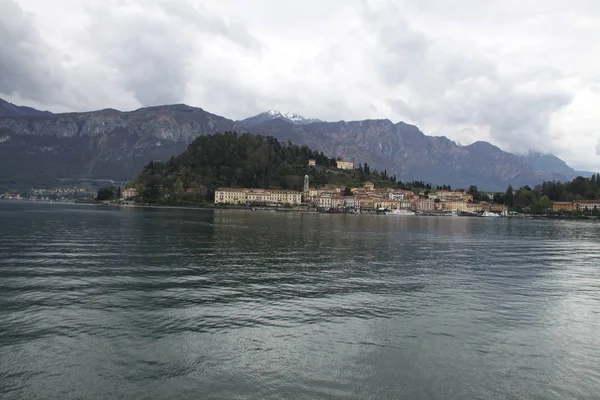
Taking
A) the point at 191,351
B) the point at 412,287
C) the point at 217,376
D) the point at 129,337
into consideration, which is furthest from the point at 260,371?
the point at 412,287

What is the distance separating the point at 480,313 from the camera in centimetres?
1980

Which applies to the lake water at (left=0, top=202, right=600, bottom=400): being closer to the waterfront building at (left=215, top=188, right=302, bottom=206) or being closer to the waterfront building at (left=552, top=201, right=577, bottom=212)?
the waterfront building at (left=215, top=188, right=302, bottom=206)

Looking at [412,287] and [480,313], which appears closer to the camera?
[480,313]

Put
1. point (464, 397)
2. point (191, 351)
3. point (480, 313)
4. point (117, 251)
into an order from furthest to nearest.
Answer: point (117, 251) < point (480, 313) < point (191, 351) < point (464, 397)

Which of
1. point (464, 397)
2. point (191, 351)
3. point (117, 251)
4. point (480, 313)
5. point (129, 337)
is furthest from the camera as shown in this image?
point (117, 251)

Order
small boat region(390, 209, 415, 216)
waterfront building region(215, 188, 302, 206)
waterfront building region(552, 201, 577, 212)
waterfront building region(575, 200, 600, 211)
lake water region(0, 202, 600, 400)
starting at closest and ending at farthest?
lake water region(0, 202, 600, 400) < waterfront building region(575, 200, 600, 211) < small boat region(390, 209, 415, 216) < waterfront building region(215, 188, 302, 206) < waterfront building region(552, 201, 577, 212)

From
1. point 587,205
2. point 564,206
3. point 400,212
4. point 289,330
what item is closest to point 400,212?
point 400,212

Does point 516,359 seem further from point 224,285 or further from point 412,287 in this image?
point 224,285

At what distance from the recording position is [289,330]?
54.2 ft

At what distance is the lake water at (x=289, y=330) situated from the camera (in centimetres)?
1221

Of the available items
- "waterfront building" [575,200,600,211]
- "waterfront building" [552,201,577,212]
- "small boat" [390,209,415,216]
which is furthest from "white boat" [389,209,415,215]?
"waterfront building" [575,200,600,211]

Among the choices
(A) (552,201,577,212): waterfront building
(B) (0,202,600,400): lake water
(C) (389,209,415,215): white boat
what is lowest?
(B) (0,202,600,400): lake water

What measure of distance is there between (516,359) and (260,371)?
8119mm

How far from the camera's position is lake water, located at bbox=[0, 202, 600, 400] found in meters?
12.2
